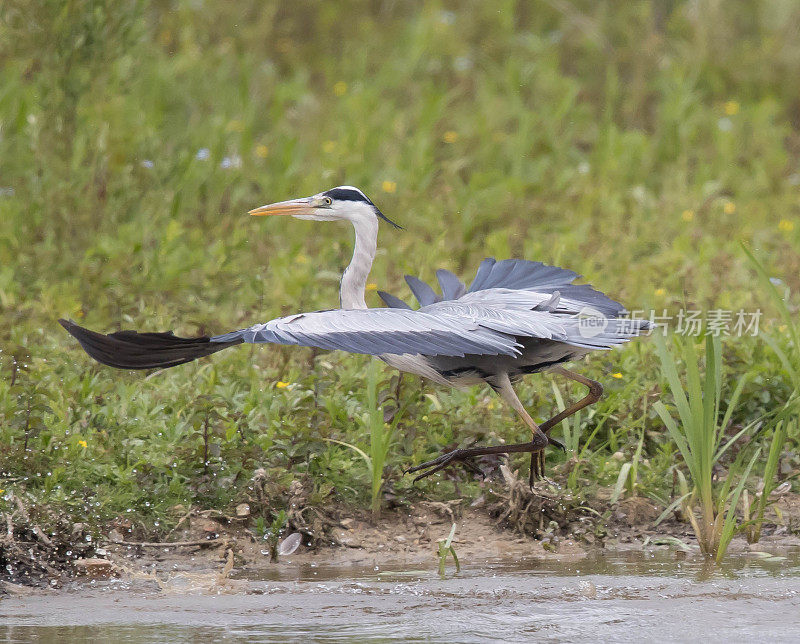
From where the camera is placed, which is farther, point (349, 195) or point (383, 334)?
point (349, 195)

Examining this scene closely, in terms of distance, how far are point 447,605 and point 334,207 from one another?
2.00 meters

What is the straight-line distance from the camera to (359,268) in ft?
17.3

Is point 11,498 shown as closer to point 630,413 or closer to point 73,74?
point 630,413

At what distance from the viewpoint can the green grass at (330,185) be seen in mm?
5172

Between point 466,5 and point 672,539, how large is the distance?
7.91 meters

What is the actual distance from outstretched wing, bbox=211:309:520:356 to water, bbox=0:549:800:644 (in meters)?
0.82

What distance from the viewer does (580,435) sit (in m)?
5.46

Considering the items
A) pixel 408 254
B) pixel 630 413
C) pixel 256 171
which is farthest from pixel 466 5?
pixel 630 413

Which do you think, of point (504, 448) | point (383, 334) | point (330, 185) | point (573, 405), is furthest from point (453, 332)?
point (330, 185)

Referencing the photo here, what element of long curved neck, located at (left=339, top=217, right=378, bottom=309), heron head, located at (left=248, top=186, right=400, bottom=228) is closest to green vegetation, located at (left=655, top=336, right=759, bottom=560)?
long curved neck, located at (left=339, top=217, right=378, bottom=309)

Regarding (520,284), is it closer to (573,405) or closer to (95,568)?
(573,405)

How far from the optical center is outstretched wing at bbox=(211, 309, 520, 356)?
425 cm

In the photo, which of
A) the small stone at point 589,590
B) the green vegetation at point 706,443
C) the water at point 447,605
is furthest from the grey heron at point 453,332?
the small stone at point 589,590

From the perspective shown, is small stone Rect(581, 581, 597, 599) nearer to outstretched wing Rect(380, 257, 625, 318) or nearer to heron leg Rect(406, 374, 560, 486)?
heron leg Rect(406, 374, 560, 486)
